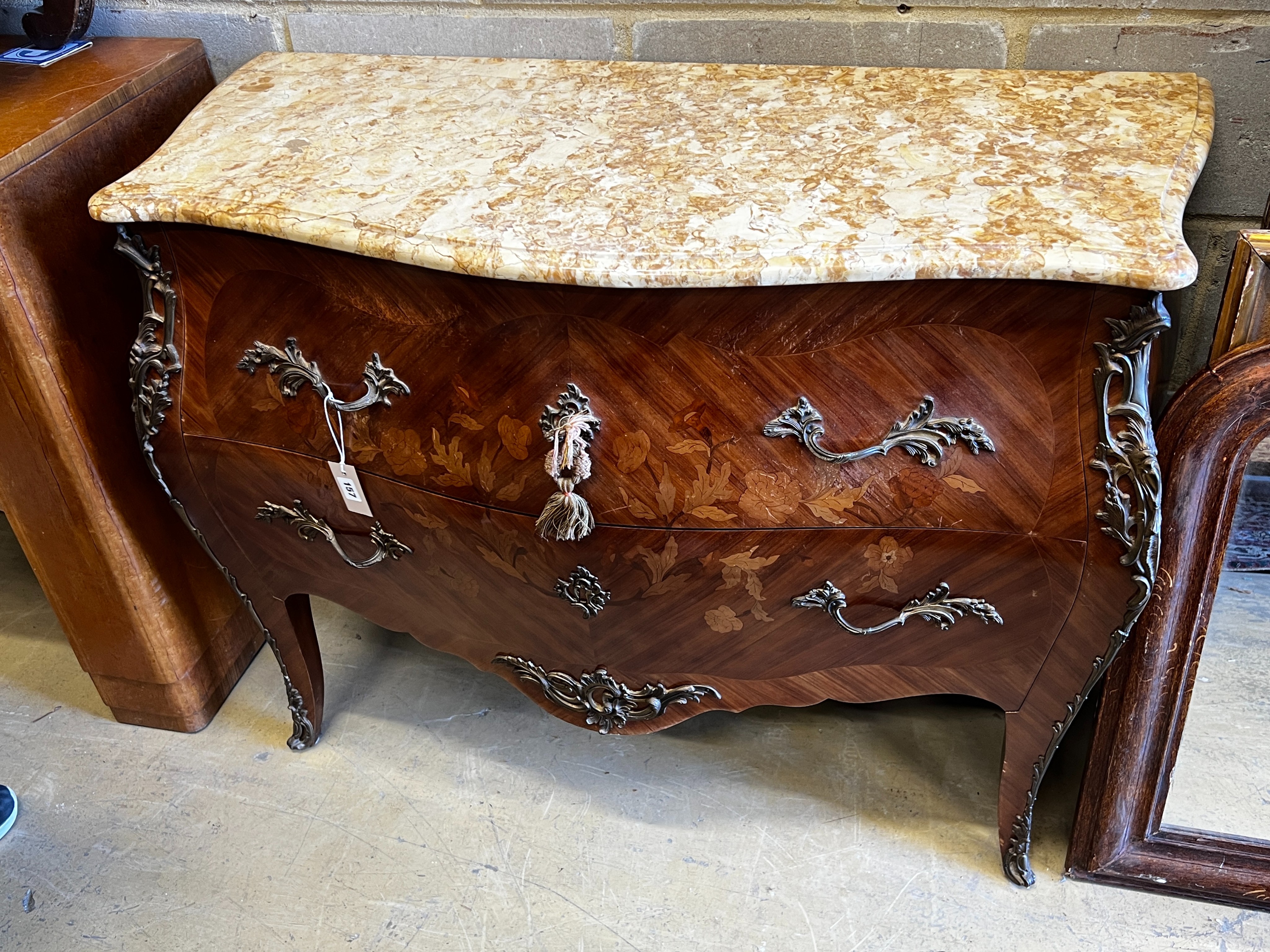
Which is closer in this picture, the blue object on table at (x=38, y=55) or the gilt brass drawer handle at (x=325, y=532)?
the gilt brass drawer handle at (x=325, y=532)

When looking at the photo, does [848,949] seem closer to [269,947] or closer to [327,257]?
[269,947]

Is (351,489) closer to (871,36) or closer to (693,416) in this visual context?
(693,416)

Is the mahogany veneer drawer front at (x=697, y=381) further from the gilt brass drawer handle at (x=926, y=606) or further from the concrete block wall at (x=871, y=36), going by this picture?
the concrete block wall at (x=871, y=36)

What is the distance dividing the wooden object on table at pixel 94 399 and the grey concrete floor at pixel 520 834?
5.4 inches

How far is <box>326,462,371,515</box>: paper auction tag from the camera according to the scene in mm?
1099

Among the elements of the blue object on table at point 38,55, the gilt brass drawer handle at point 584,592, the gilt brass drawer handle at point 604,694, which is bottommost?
the gilt brass drawer handle at point 604,694

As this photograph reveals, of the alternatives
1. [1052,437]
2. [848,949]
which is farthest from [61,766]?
[1052,437]

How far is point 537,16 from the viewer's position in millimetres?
1318

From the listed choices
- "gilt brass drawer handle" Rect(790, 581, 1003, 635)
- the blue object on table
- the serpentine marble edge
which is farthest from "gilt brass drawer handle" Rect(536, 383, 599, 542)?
the blue object on table

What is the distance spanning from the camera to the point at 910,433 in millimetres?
928

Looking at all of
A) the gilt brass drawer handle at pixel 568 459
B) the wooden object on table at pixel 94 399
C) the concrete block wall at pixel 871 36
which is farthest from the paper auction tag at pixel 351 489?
the concrete block wall at pixel 871 36

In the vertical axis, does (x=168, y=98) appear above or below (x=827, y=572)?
above

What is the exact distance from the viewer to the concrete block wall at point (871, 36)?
1146 millimetres

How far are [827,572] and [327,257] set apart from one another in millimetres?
567
